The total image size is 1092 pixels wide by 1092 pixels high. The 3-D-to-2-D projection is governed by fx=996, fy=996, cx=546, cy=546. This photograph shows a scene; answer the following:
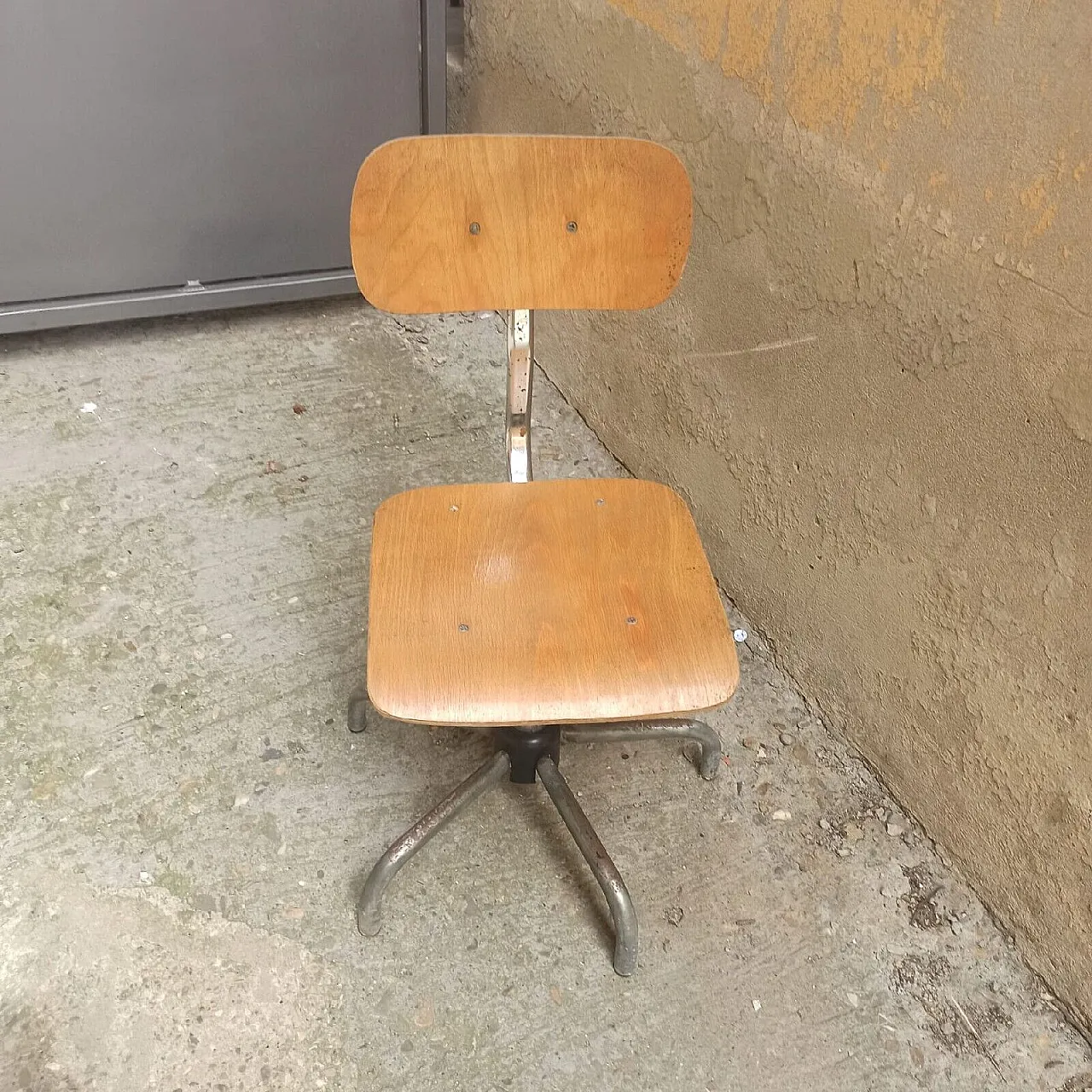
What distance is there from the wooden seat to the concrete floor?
44cm

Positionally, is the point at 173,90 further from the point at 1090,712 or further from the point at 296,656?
the point at 1090,712

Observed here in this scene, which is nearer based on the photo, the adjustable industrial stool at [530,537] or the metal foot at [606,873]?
the adjustable industrial stool at [530,537]

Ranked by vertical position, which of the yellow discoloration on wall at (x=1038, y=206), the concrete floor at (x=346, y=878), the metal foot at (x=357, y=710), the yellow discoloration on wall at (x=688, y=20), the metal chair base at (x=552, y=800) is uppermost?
the yellow discoloration on wall at (x=688, y=20)

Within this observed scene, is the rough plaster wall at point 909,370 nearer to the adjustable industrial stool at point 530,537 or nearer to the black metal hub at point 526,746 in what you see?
the adjustable industrial stool at point 530,537

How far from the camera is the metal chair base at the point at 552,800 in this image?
1376mm

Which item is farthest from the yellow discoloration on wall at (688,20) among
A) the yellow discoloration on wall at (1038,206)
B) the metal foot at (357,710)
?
the metal foot at (357,710)

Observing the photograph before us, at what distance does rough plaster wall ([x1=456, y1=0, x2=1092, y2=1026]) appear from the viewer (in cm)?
117

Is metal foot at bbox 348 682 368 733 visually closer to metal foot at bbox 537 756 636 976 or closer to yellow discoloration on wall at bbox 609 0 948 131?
metal foot at bbox 537 756 636 976

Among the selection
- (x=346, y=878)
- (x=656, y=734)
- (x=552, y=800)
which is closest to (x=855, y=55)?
(x=656, y=734)

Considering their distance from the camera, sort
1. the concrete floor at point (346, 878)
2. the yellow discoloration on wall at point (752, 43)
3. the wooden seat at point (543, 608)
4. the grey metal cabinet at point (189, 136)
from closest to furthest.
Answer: the wooden seat at point (543, 608) → the concrete floor at point (346, 878) → the yellow discoloration on wall at point (752, 43) → the grey metal cabinet at point (189, 136)

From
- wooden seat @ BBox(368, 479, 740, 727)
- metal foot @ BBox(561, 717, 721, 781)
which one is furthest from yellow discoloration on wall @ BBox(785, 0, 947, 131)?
metal foot @ BBox(561, 717, 721, 781)

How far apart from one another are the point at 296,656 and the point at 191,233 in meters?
1.18

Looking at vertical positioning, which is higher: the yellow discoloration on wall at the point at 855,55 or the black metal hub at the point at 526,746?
the yellow discoloration on wall at the point at 855,55

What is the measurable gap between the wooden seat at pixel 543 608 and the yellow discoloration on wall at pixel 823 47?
0.59m
